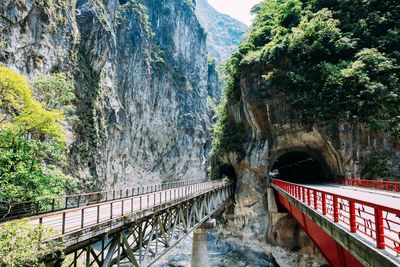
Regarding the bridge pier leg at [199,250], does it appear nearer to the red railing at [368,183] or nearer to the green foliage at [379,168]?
the red railing at [368,183]

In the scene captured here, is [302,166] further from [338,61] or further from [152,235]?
[152,235]

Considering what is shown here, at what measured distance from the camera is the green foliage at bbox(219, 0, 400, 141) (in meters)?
19.7

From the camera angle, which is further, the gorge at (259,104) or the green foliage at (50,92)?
the gorge at (259,104)

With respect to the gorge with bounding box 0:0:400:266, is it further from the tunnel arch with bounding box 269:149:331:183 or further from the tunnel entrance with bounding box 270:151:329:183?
the tunnel entrance with bounding box 270:151:329:183

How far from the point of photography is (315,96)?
23.4 m

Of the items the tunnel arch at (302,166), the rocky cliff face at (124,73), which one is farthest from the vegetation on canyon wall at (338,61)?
the rocky cliff face at (124,73)

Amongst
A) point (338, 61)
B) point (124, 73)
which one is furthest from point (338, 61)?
point (124, 73)

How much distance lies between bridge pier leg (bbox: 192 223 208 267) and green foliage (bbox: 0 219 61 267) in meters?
16.9

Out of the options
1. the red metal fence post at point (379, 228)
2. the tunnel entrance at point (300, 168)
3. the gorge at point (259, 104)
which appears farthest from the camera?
the tunnel entrance at point (300, 168)

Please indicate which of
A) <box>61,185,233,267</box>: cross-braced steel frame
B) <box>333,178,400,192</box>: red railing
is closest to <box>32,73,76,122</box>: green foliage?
<box>61,185,233,267</box>: cross-braced steel frame

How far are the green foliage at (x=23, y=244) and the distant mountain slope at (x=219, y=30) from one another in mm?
136827

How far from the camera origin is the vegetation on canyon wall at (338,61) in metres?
19.7

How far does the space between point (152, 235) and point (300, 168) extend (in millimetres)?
33164

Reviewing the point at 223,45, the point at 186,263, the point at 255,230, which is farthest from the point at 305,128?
the point at 223,45
